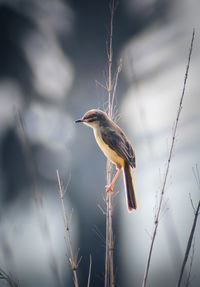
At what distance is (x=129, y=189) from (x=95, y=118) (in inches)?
14.3

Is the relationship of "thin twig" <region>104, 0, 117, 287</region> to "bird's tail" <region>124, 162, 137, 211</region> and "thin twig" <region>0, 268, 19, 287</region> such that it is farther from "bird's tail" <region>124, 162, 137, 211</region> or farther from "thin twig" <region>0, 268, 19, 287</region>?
"thin twig" <region>0, 268, 19, 287</region>

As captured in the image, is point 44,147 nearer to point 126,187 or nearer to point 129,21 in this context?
point 129,21

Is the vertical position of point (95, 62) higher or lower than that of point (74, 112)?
higher

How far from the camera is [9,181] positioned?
8.66ft

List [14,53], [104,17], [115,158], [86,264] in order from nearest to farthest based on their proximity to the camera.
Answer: [115,158], [86,264], [104,17], [14,53]

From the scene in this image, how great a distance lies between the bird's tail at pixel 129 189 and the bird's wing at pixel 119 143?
0.14 feet

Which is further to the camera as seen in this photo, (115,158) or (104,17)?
(104,17)

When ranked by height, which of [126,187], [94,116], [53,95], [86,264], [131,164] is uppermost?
[53,95]

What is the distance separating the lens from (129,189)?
1019mm

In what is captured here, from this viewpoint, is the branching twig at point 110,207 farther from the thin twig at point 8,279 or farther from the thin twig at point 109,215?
the thin twig at point 8,279

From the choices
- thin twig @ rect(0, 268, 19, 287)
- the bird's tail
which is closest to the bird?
the bird's tail

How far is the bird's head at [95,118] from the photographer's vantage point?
1127mm

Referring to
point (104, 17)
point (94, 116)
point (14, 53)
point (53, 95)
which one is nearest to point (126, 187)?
point (94, 116)

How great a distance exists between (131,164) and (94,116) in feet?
0.88
